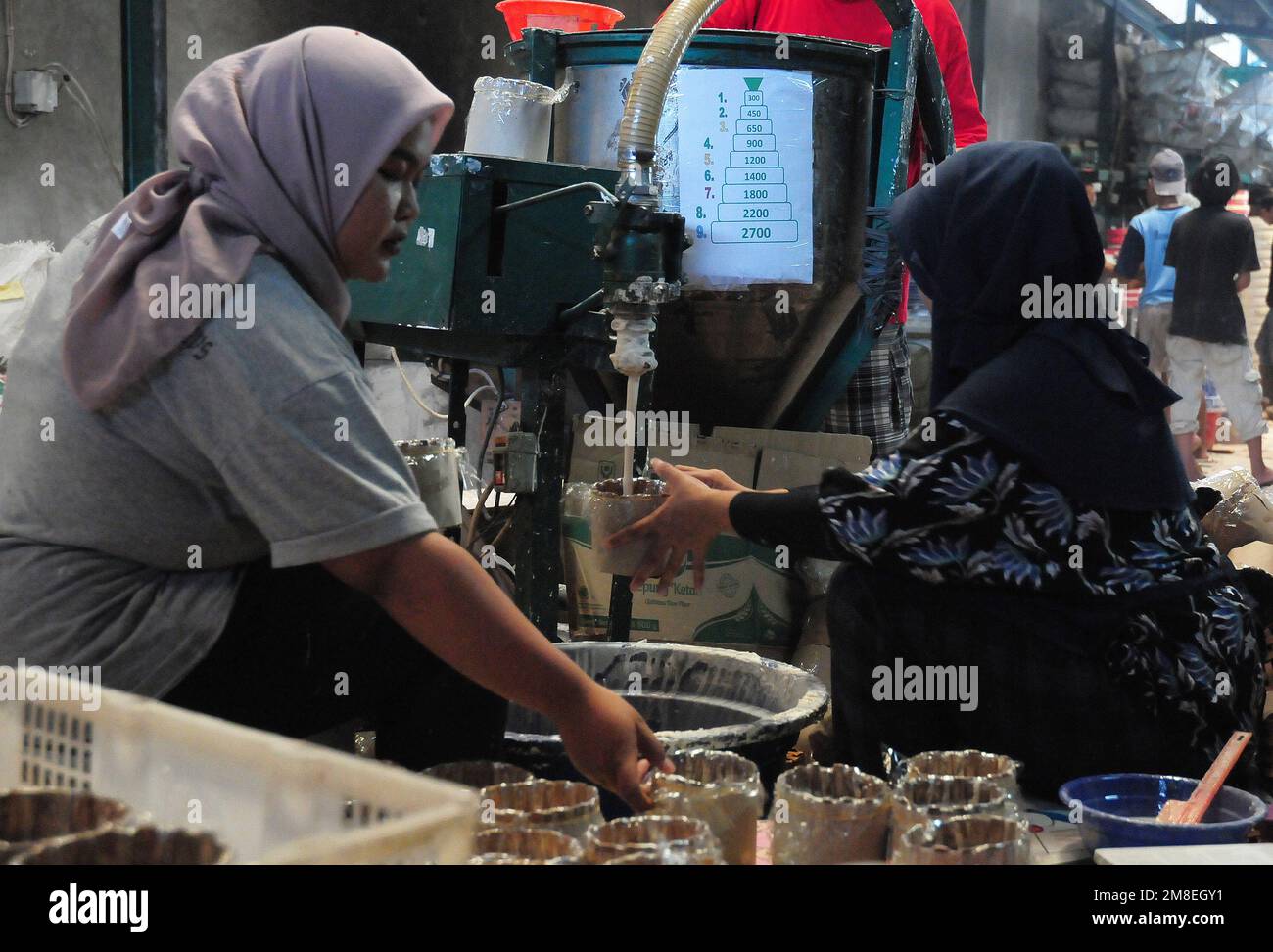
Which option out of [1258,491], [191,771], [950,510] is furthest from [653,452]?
[191,771]

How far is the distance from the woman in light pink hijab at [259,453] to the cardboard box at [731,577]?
1815 mm

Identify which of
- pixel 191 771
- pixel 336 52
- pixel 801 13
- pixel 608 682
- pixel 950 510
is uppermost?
pixel 801 13

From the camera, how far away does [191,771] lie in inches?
50.0

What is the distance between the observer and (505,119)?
347 cm

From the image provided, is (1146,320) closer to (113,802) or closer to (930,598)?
(930,598)

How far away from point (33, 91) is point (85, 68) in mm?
A: 409

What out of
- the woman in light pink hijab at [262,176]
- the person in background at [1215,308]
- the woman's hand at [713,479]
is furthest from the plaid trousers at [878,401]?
the person in background at [1215,308]

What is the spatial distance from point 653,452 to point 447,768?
2.35 meters

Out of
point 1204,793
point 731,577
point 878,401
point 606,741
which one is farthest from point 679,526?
point 878,401

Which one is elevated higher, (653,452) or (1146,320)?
(1146,320)

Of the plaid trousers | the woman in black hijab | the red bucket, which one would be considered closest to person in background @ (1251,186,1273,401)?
the plaid trousers

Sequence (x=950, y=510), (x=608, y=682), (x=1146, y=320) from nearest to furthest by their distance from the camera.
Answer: (x=950, y=510) → (x=608, y=682) → (x=1146, y=320)

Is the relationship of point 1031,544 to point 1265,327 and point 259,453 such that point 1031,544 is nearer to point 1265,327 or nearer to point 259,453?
point 259,453

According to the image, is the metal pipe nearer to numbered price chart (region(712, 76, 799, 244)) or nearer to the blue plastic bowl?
numbered price chart (region(712, 76, 799, 244))
